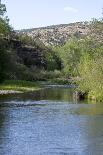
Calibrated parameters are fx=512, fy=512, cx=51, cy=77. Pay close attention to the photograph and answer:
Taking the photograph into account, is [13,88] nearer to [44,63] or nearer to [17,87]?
[17,87]

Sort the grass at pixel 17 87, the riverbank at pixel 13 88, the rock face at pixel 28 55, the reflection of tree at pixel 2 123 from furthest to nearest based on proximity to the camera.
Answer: the rock face at pixel 28 55 < the grass at pixel 17 87 < the riverbank at pixel 13 88 < the reflection of tree at pixel 2 123

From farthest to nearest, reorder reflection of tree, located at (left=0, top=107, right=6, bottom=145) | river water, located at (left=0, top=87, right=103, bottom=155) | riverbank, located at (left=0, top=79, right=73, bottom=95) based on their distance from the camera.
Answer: riverbank, located at (left=0, top=79, right=73, bottom=95)
reflection of tree, located at (left=0, top=107, right=6, bottom=145)
river water, located at (left=0, top=87, right=103, bottom=155)

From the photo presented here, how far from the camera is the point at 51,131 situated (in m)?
35.0

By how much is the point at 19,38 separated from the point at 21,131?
14414 cm

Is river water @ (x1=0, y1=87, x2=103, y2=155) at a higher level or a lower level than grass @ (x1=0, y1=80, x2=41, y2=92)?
higher

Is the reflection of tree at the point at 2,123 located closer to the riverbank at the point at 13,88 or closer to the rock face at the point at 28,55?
the riverbank at the point at 13,88

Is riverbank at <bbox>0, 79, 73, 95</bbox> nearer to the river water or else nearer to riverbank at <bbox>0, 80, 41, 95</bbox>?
riverbank at <bbox>0, 80, 41, 95</bbox>

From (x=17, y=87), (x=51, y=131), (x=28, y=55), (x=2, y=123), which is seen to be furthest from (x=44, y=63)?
(x=51, y=131)

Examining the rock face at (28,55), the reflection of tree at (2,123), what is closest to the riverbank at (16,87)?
the reflection of tree at (2,123)

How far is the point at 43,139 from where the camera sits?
104ft

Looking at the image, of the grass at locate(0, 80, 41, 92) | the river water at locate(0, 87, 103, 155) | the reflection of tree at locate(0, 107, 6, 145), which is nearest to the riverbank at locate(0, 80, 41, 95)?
the grass at locate(0, 80, 41, 92)

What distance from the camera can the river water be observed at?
2820 cm

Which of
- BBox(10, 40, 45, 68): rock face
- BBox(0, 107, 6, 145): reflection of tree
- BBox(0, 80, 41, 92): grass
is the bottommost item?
BBox(10, 40, 45, 68): rock face

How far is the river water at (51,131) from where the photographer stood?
28.2 m
